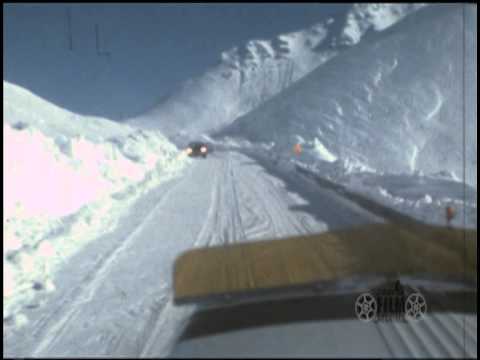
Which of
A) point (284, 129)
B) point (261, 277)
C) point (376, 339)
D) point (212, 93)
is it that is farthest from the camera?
point (284, 129)

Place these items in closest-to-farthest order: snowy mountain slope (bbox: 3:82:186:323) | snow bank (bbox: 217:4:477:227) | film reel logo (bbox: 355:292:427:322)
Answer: film reel logo (bbox: 355:292:427:322) < snowy mountain slope (bbox: 3:82:186:323) < snow bank (bbox: 217:4:477:227)

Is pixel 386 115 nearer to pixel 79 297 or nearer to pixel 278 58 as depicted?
pixel 278 58

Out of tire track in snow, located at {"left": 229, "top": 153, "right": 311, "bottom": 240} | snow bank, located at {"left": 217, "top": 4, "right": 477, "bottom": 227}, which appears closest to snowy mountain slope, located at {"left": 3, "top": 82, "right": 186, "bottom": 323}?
tire track in snow, located at {"left": 229, "top": 153, "right": 311, "bottom": 240}

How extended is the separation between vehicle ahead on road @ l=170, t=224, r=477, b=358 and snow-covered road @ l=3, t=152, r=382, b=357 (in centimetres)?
36

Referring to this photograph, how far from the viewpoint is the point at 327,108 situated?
925 inches

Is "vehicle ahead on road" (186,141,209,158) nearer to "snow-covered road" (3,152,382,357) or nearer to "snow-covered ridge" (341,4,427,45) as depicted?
"snow-covered road" (3,152,382,357)

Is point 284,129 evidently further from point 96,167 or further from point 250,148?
A: point 96,167

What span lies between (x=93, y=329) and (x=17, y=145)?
916cm

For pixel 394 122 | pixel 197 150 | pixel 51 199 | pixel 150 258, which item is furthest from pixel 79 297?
pixel 394 122

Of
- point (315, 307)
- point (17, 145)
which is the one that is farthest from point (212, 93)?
point (17, 145)

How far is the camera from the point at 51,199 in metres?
10.3

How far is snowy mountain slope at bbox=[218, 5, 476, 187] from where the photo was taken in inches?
600

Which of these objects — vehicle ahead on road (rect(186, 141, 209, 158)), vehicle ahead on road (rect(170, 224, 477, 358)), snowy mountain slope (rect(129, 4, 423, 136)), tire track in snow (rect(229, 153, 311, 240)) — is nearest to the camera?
vehicle ahead on road (rect(170, 224, 477, 358))

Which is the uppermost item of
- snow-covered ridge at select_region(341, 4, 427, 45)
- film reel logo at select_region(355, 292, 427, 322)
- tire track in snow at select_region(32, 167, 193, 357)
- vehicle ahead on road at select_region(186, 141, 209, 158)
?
snow-covered ridge at select_region(341, 4, 427, 45)
